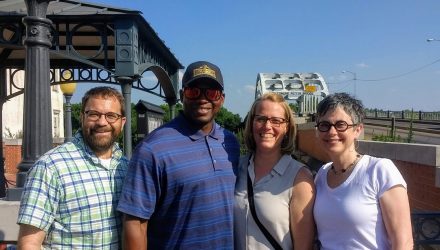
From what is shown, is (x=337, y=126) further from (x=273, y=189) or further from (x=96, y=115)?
(x=96, y=115)

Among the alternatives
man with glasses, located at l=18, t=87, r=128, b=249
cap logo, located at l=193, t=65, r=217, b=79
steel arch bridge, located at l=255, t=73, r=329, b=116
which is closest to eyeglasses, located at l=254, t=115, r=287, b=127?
cap logo, located at l=193, t=65, r=217, b=79

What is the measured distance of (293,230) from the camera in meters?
2.48

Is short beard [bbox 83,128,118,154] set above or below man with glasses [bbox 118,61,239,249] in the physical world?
above

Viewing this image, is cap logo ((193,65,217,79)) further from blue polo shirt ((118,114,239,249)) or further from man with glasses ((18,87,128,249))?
man with glasses ((18,87,128,249))

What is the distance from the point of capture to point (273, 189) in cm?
252

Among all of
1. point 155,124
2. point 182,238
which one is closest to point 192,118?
point 182,238

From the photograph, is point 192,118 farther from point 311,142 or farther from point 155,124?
point 311,142

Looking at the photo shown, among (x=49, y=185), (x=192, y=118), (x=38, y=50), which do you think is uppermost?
(x=38, y=50)

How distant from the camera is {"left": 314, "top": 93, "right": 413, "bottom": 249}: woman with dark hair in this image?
216cm

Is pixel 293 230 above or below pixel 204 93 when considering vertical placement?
below

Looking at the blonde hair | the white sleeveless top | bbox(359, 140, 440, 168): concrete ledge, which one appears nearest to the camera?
the white sleeveless top

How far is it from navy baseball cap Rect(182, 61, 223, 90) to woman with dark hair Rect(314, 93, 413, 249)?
0.62 metres

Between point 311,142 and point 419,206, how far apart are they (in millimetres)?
7660

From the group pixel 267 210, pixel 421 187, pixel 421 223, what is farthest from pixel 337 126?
pixel 421 187
